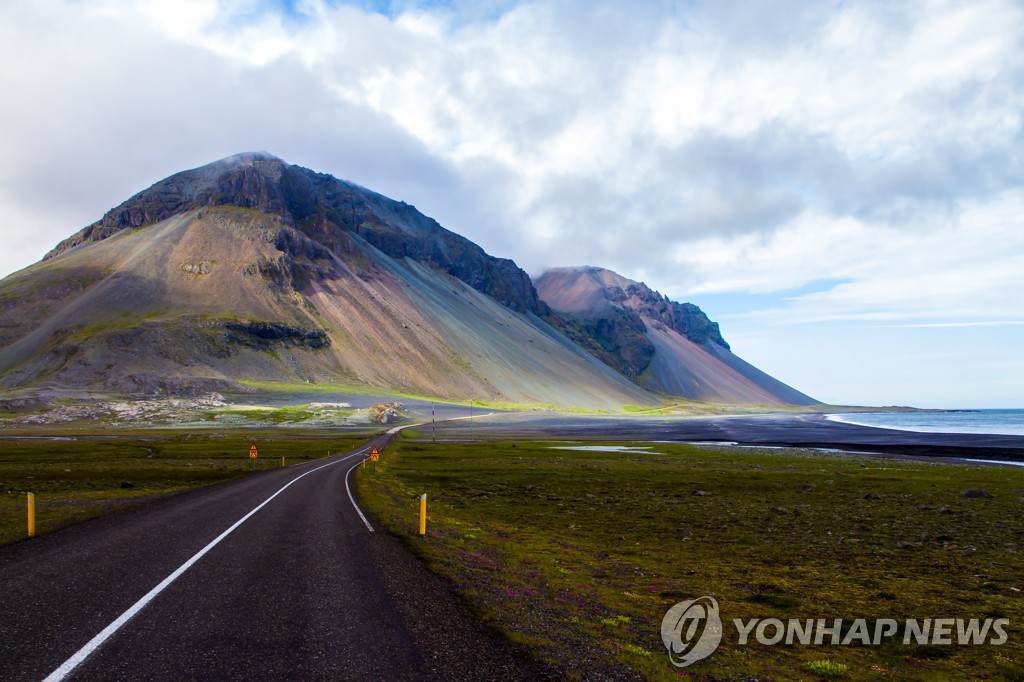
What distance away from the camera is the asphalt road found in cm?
855

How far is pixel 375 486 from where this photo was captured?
35875 mm

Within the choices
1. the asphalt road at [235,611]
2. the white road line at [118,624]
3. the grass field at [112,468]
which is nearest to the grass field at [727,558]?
the asphalt road at [235,611]

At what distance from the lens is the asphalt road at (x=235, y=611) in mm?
8547

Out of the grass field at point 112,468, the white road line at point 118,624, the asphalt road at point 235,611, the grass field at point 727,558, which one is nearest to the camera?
the white road line at point 118,624

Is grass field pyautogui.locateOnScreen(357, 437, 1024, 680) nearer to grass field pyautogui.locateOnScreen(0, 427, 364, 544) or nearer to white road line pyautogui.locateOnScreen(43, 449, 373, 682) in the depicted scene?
white road line pyautogui.locateOnScreen(43, 449, 373, 682)

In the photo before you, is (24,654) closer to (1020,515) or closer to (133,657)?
(133,657)

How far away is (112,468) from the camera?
162 feet

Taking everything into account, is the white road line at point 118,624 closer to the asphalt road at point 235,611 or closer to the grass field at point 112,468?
the asphalt road at point 235,611

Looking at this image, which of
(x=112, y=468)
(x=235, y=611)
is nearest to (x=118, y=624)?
(x=235, y=611)

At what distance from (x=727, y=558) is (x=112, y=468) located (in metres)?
50.9

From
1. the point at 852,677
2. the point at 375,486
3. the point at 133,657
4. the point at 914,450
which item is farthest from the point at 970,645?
the point at 914,450

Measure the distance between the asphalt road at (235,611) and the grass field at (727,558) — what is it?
1.39 m

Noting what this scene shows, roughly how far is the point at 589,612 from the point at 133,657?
342 inches

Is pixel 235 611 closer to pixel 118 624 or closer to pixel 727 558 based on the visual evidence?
pixel 118 624
